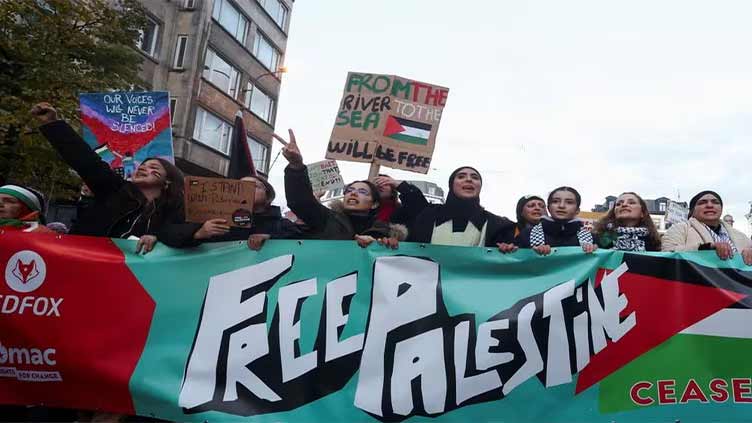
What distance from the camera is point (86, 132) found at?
6621 millimetres

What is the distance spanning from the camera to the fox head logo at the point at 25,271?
3.45 metres

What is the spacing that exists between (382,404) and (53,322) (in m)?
2.00

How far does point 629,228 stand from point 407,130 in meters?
2.17

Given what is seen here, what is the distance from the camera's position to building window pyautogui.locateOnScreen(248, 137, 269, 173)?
24.8 meters

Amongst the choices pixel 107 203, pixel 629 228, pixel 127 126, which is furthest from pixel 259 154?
pixel 629 228

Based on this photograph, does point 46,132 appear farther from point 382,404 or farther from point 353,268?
point 382,404

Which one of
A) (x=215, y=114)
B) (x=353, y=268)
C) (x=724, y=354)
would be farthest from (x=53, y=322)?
(x=215, y=114)

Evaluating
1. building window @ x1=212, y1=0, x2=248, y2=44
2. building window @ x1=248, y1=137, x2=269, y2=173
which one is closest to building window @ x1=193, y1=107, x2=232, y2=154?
building window @ x1=248, y1=137, x2=269, y2=173

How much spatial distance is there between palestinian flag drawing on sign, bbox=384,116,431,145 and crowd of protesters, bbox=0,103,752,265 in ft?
3.80

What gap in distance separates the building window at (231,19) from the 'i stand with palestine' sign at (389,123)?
1810 centimetres

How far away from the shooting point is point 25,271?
3.46m

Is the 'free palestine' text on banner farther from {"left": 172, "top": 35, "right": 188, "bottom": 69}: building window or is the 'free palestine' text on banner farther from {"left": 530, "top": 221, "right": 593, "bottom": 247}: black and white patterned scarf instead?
{"left": 172, "top": 35, "right": 188, "bottom": 69}: building window

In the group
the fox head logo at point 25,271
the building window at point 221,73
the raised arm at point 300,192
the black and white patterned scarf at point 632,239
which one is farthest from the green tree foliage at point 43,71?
the building window at point 221,73

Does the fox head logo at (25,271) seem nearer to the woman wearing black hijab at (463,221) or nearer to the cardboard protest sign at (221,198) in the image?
the cardboard protest sign at (221,198)
